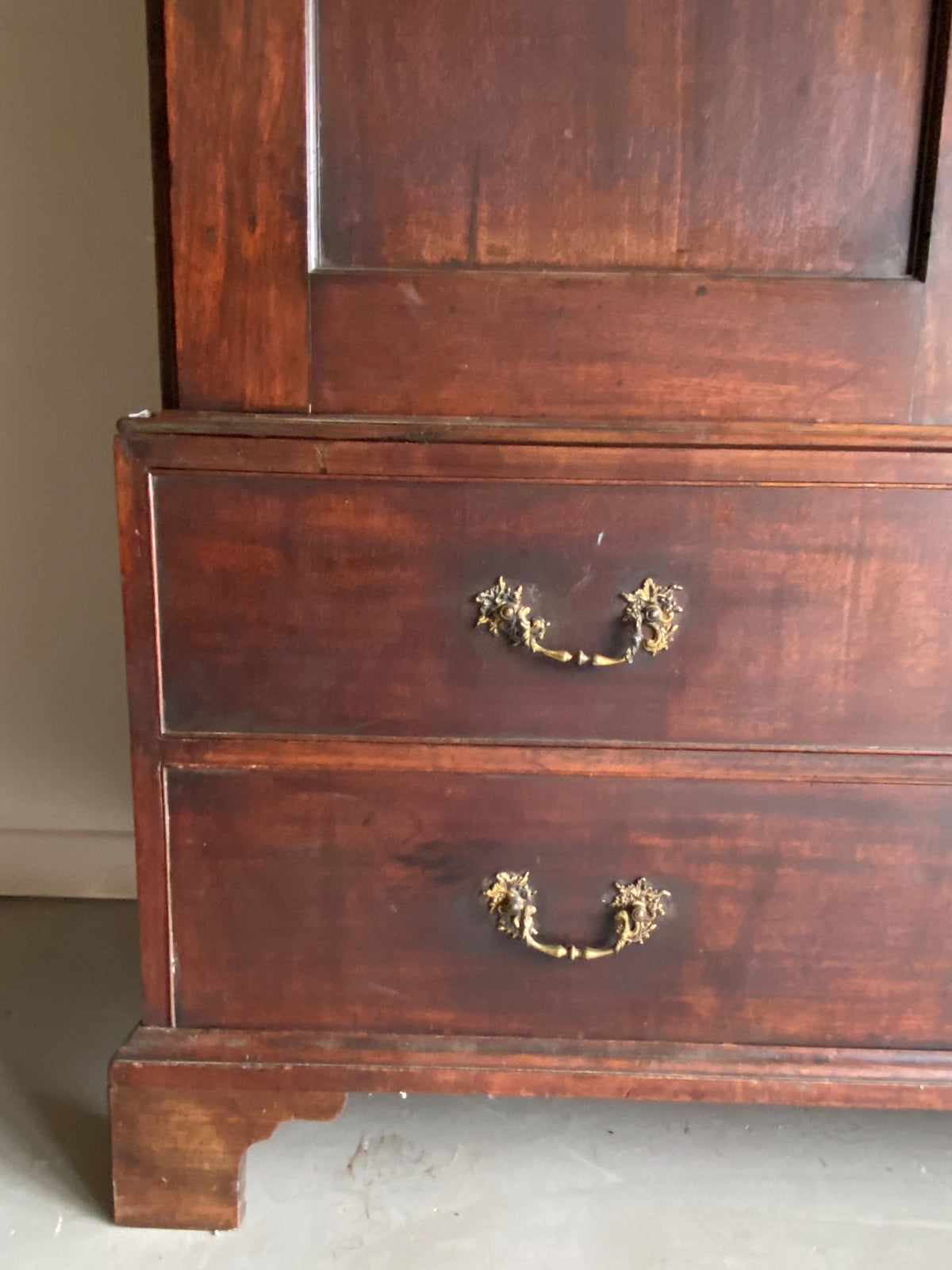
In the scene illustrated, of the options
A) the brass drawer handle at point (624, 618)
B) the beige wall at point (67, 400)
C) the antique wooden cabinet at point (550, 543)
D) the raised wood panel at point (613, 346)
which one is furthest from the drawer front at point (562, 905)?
the beige wall at point (67, 400)

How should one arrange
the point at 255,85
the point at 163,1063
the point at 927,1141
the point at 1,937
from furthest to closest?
the point at 1,937
the point at 927,1141
the point at 163,1063
the point at 255,85

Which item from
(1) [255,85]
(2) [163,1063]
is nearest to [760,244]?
(1) [255,85]

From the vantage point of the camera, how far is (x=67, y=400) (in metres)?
1.38

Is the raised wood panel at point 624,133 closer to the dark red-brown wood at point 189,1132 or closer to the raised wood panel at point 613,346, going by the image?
the raised wood panel at point 613,346

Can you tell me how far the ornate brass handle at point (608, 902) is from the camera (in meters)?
0.89

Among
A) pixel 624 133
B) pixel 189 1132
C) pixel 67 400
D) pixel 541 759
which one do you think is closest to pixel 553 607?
pixel 541 759

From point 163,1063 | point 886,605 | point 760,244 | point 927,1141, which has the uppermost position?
point 760,244

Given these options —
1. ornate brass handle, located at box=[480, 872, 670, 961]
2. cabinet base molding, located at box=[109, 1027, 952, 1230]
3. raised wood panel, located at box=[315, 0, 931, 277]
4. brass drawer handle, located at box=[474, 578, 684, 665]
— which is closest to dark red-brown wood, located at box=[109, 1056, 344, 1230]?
cabinet base molding, located at box=[109, 1027, 952, 1230]

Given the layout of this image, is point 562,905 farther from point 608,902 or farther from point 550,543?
point 550,543

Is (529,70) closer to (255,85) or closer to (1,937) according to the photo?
(255,85)

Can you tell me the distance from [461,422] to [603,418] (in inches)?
4.7

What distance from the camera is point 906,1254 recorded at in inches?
37.4

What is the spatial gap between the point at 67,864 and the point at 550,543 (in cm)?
107

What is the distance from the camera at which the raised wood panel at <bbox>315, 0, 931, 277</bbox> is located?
2.60 feet
